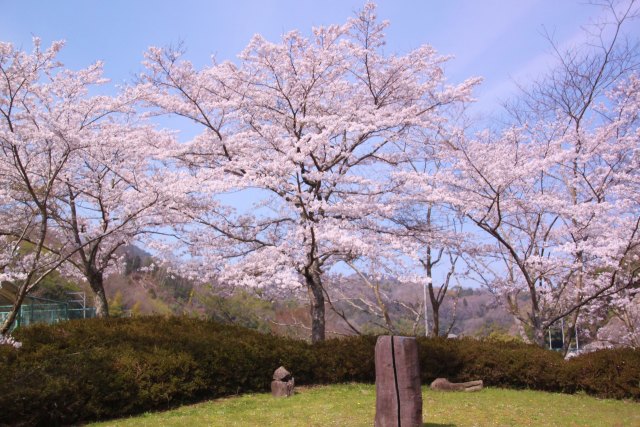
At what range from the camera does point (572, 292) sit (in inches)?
549

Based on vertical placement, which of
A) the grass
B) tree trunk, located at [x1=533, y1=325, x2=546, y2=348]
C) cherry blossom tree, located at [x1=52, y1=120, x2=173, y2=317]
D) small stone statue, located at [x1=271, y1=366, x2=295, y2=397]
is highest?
cherry blossom tree, located at [x1=52, y1=120, x2=173, y2=317]

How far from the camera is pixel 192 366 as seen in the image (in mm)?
8484

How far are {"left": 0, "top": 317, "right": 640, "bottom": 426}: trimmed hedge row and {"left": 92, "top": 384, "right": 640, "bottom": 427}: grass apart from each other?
1.09 ft

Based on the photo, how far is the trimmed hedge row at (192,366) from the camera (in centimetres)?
702

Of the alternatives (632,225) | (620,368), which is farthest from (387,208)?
(632,225)

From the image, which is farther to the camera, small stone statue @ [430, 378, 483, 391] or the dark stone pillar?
A: small stone statue @ [430, 378, 483, 391]

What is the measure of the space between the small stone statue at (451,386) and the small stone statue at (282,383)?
8.88 feet

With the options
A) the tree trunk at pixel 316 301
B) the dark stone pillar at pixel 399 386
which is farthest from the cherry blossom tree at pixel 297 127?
the dark stone pillar at pixel 399 386

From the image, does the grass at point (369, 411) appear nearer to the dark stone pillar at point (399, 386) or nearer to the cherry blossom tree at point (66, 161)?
the dark stone pillar at point (399, 386)

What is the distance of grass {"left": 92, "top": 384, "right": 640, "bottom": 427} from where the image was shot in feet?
A: 23.7

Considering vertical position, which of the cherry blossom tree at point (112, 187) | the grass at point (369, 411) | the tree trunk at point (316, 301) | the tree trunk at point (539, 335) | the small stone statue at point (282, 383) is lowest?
the grass at point (369, 411)

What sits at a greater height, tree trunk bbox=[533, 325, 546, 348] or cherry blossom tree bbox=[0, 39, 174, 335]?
cherry blossom tree bbox=[0, 39, 174, 335]

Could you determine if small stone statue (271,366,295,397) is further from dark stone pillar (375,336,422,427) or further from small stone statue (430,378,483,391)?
dark stone pillar (375,336,422,427)

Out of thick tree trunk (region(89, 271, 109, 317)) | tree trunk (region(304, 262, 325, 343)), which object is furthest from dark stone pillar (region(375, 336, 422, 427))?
thick tree trunk (region(89, 271, 109, 317))
